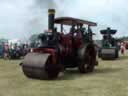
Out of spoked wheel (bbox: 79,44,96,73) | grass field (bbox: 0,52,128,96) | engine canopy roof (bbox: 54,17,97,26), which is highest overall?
engine canopy roof (bbox: 54,17,97,26)

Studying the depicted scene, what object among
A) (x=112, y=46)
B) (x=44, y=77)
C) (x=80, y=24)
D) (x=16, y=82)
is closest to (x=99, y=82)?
(x=44, y=77)

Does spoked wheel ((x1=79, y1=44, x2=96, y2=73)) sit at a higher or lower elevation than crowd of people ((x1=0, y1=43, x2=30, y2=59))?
higher

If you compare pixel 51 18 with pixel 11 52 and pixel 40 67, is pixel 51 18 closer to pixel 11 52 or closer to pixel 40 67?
pixel 40 67

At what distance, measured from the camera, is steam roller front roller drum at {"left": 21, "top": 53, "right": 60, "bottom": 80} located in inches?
456

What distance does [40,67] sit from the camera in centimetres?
1153

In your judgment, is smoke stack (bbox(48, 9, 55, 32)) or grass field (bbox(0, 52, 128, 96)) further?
smoke stack (bbox(48, 9, 55, 32))

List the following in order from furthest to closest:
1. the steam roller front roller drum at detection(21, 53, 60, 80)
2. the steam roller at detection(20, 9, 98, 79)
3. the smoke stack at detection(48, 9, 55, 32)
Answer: the smoke stack at detection(48, 9, 55, 32), the steam roller at detection(20, 9, 98, 79), the steam roller front roller drum at detection(21, 53, 60, 80)

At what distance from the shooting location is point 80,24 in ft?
46.2

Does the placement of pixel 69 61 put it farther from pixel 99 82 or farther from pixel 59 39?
pixel 99 82

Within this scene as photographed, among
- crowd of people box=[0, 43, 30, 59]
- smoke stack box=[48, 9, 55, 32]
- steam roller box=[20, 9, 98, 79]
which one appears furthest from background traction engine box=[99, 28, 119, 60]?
smoke stack box=[48, 9, 55, 32]

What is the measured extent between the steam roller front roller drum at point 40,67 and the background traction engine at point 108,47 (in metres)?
9.97

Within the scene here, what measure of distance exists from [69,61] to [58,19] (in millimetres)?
1680

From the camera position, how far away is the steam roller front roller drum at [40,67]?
1157 centimetres

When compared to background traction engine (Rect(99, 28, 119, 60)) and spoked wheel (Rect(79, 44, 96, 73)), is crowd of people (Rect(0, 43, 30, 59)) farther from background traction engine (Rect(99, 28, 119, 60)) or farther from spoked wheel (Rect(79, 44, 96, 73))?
spoked wheel (Rect(79, 44, 96, 73))
